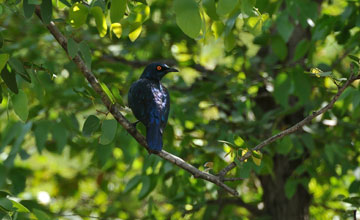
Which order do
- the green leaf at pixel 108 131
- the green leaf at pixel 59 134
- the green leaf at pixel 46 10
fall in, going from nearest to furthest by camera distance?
the green leaf at pixel 46 10 → the green leaf at pixel 108 131 → the green leaf at pixel 59 134

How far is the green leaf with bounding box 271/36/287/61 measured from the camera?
4.27 metres

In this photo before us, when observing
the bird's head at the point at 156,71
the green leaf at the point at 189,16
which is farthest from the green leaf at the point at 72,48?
the bird's head at the point at 156,71

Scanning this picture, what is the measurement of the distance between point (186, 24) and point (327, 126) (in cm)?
294

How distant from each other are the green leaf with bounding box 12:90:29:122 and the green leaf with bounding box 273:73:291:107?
2157mm

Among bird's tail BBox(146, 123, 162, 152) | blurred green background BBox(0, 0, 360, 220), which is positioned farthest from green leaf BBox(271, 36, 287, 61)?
bird's tail BBox(146, 123, 162, 152)

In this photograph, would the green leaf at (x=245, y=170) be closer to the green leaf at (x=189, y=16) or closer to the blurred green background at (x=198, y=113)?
the blurred green background at (x=198, y=113)

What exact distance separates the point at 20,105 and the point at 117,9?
0.56 meters

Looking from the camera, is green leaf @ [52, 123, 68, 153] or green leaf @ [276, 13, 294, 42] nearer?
green leaf @ [276, 13, 294, 42]

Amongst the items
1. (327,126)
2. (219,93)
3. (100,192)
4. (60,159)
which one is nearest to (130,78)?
(219,93)

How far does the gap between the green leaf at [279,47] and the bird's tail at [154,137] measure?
152 centimetres

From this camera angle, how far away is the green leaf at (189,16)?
75.2 inches

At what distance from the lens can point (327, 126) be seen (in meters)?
4.59

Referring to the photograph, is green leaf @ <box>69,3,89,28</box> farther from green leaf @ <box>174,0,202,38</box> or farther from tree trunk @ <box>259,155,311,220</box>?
tree trunk @ <box>259,155,311,220</box>

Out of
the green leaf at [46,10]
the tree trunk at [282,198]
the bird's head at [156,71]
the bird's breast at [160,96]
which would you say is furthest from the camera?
the tree trunk at [282,198]
